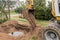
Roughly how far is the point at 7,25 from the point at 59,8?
5492mm

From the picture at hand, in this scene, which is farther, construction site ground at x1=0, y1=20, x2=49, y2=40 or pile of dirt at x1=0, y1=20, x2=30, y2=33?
pile of dirt at x1=0, y1=20, x2=30, y2=33

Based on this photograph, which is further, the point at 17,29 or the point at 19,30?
the point at 17,29

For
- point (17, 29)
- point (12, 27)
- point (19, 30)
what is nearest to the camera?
point (19, 30)

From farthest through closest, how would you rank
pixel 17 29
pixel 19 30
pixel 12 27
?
1. pixel 12 27
2. pixel 17 29
3. pixel 19 30

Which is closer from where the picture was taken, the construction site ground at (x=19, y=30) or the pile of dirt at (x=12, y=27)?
the construction site ground at (x=19, y=30)

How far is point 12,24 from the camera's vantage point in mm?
14227

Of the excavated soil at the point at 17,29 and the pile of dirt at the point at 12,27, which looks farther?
the pile of dirt at the point at 12,27

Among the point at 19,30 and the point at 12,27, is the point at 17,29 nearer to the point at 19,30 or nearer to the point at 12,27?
the point at 19,30

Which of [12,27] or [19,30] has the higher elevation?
[12,27]

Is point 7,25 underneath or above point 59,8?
underneath

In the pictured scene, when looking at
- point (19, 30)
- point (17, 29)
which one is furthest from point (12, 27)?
point (19, 30)

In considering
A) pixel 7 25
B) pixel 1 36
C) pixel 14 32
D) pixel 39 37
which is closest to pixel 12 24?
pixel 7 25

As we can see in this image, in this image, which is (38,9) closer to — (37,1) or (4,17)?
(37,1)

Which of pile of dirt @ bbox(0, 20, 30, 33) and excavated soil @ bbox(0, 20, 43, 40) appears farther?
pile of dirt @ bbox(0, 20, 30, 33)
